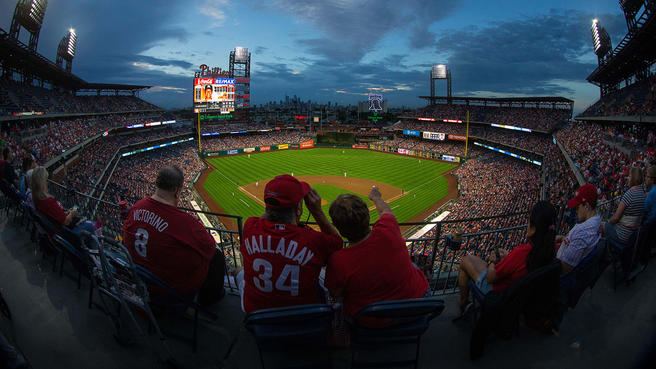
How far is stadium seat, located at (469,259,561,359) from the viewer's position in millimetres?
2730

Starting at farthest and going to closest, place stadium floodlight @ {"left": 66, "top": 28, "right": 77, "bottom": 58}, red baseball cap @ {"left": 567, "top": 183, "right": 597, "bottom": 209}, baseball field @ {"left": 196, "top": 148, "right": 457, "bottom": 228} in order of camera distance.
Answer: stadium floodlight @ {"left": 66, "top": 28, "right": 77, "bottom": 58} → baseball field @ {"left": 196, "top": 148, "right": 457, "bottom": 228} → red baseball cap @ {"left": 567, "top": 183, "right": 597, "bottom": 209}

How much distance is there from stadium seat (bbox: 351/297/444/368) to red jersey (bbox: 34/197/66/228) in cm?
419

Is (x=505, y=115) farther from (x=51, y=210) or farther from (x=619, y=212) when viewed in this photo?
(x=51, y=210)

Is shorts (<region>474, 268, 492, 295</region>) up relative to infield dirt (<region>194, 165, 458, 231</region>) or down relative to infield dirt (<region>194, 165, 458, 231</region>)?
up

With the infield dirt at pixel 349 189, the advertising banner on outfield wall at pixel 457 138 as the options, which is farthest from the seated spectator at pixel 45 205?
the advertising banner on outfield wall at pixel 457 138

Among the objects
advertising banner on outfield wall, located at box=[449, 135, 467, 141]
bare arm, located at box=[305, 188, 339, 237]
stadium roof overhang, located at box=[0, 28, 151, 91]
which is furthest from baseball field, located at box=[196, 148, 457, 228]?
bare arm, located at box=[305, 188, 339, 237]

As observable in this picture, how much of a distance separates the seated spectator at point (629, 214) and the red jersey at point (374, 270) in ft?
14.0

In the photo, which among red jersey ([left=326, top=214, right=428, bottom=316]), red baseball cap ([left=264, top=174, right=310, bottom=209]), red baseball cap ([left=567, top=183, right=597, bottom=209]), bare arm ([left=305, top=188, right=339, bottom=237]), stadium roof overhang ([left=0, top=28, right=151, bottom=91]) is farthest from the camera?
stadium roof overhang ([left=0, top=28, right=151, bottom=91])

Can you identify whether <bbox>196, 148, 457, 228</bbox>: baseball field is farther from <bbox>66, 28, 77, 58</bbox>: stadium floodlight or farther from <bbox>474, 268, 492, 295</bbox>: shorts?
<bbox>66, 28, 77, 58</bbox>: stadium floodlight

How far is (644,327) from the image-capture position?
10.9 ft

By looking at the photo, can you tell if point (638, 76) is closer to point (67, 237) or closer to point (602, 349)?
point (602, 349)

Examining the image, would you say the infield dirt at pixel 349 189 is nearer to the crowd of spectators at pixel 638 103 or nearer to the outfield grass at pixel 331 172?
the outfield grass at pixel 331 172

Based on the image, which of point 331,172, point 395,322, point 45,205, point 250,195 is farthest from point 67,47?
point 395,322

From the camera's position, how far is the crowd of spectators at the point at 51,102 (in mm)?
25359
